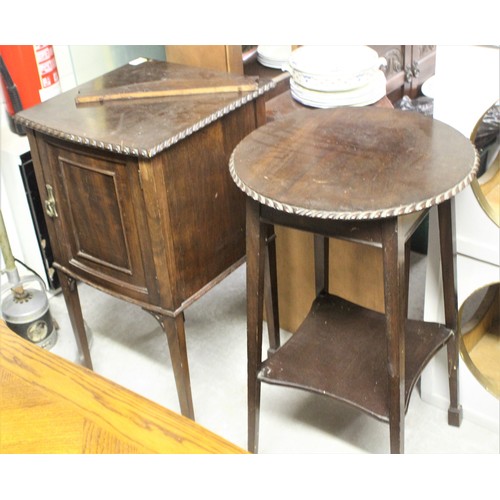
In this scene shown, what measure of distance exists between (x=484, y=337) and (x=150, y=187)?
1.02m

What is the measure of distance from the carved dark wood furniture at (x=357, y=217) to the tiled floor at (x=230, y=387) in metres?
0.13

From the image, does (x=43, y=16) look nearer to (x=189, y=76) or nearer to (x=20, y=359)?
(x=20, y=359)

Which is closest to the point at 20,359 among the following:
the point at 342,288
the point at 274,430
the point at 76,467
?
the point at 76,467

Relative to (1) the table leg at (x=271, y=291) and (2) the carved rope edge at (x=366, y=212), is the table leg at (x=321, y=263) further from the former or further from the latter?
(2) the carved rope edge at (x=366, y=212)

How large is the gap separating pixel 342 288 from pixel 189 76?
0.71 metres

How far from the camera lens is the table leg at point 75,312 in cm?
178

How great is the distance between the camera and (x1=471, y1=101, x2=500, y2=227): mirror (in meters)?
1.49

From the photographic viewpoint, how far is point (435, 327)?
1598 mm

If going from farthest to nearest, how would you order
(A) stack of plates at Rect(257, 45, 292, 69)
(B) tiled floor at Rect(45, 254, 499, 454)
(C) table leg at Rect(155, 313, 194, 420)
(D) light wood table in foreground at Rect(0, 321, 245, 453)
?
(A) stack of plates at Rect(257, 45, 292, 69) < (B) tiled floor at Rect(45, 254, 499, 454) < (C) table leg at Rect(155, 313, 194, 420) < (D) light wood table in foreground at Rect(0, 321, 245, 453)

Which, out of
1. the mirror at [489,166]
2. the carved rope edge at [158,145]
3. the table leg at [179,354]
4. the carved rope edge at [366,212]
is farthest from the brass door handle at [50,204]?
the mirror at [489,166]

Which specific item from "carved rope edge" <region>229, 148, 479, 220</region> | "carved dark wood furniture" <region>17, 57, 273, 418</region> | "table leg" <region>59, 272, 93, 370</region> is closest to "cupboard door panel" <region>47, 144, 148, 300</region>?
"carved dark wood furniture" <region>17, 57, 273, 418</region>

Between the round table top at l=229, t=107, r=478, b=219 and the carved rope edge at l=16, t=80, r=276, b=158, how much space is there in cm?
11

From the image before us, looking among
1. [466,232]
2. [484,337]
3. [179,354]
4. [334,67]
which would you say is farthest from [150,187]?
[484,337]

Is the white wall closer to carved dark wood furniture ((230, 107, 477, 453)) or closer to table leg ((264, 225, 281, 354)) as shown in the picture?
carved dark wood furniture ((230, 107, 477, 453))
